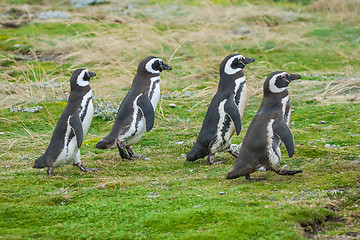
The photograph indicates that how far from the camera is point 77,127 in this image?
660cm

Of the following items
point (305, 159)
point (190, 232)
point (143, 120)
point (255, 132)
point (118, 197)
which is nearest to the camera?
point (190, 232)

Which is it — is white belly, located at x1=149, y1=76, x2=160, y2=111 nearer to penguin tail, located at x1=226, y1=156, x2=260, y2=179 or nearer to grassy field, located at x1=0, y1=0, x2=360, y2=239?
grassy field, located at x1=0, y1=0, x2=360, y2=239

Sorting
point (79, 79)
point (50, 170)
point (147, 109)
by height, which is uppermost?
point (79, 79)

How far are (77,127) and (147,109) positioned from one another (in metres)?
1.16

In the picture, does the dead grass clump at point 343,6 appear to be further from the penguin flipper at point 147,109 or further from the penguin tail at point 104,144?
the penguin tail at point 104,144

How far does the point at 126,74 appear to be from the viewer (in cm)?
1134

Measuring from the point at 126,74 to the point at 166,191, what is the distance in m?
6.17

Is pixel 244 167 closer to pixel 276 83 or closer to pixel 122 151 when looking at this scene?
pixel 276 83

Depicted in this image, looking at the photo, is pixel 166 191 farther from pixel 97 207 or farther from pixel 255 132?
pixel 255 132

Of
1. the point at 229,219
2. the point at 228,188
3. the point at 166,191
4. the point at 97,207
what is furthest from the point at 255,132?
the point at 97,207

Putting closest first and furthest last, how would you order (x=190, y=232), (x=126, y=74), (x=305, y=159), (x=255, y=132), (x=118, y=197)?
(x=190, y=232), (x=118, y=197), (x=255, y=132), (x=305, y=159), (x=126, y=74)

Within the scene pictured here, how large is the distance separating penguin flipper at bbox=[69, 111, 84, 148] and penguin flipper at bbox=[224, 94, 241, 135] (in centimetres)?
197

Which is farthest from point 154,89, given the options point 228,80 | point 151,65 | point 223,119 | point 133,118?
point 223,119

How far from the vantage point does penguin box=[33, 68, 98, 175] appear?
6.50 meters
